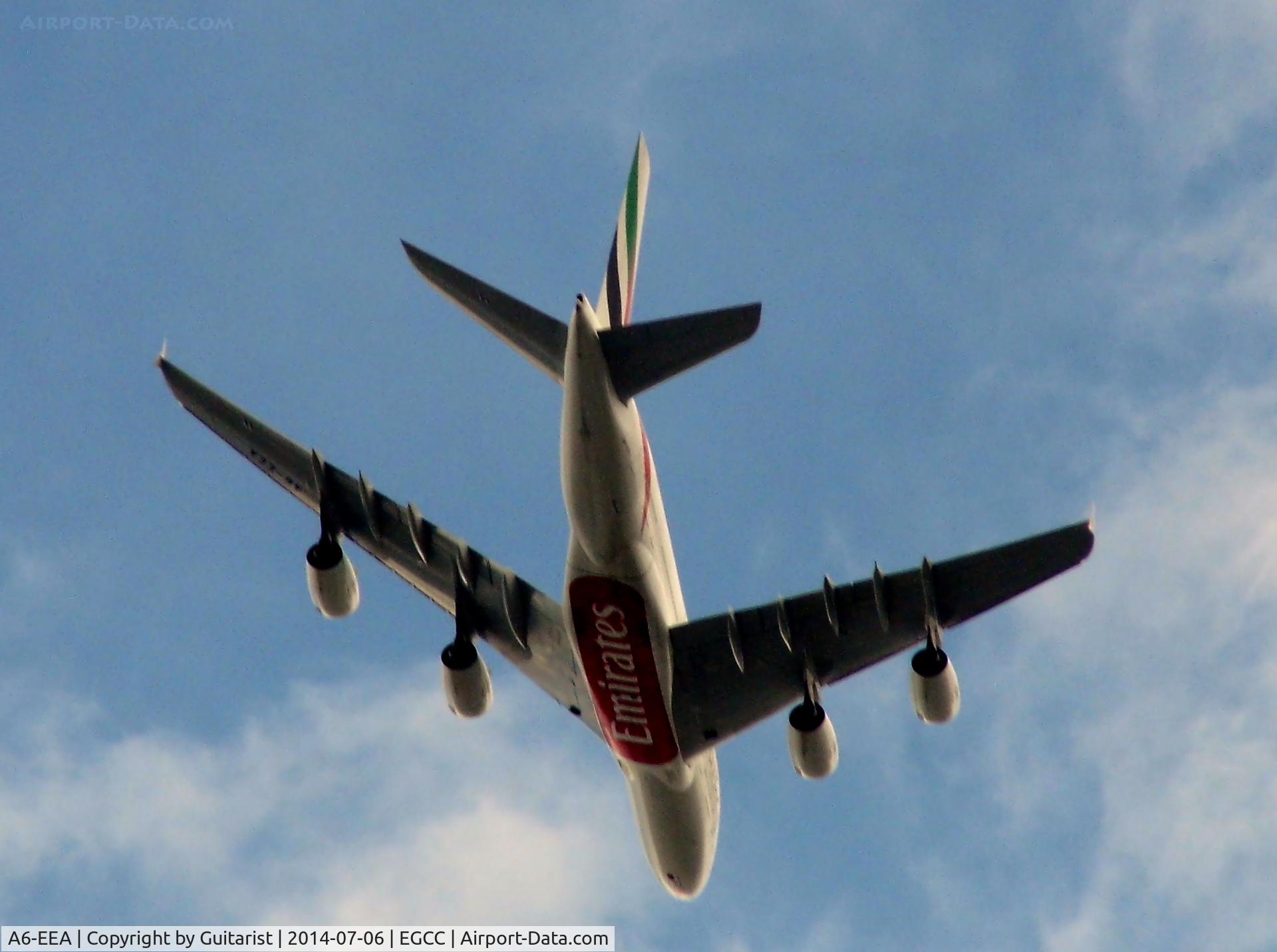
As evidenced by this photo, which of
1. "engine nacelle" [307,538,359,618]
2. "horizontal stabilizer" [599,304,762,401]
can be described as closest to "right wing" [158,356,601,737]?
"engine nacelle" [307,538,359,618]

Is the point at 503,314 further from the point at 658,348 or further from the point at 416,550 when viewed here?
the point at 416,550

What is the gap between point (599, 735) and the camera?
31484 millimetres

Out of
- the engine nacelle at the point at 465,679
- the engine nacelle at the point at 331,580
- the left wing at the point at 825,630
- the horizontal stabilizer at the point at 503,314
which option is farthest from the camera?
the engine nacelle at the point at 465,679

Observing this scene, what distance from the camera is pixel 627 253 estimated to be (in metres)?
33.2

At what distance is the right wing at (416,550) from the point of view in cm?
2880

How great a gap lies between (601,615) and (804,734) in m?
5.19

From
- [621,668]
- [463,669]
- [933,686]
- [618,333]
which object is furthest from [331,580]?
[933,686]

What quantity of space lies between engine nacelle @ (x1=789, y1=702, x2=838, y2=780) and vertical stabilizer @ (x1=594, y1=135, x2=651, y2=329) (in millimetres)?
8024

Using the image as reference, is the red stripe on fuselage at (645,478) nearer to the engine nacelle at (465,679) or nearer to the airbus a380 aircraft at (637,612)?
the airbus a380 aircraft at (637,612)

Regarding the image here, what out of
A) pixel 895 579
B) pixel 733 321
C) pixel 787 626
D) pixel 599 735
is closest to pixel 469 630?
pixel 599 735

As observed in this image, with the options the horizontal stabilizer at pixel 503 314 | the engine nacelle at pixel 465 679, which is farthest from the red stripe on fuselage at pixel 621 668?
the horizontal stabilizer at pixel 503 314

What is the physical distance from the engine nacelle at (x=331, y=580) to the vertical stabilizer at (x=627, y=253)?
6371 mm

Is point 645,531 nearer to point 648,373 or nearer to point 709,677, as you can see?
point 648,373

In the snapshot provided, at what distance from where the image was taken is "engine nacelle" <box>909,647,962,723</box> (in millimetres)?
27562
